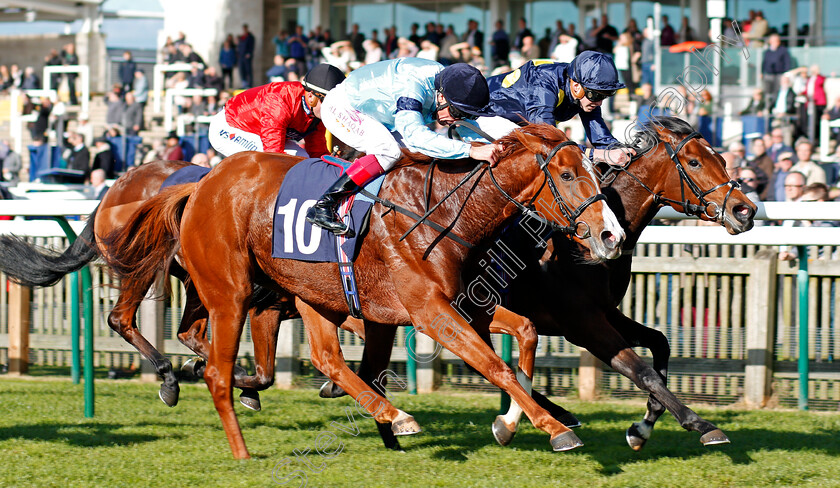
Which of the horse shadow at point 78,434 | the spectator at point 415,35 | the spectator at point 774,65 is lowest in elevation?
the horse shadow at point 78,434

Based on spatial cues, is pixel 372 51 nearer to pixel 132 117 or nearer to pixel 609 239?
pixel 132 117

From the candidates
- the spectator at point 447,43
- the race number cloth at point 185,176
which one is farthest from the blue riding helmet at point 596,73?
the spectator at point 447,43

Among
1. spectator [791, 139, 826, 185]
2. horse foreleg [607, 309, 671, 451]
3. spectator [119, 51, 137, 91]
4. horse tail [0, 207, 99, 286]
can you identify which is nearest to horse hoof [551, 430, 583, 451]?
horse foreleg [607, 309, 671, 451]

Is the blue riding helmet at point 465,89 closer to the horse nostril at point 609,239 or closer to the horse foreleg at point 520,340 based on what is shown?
the horse nostril at point 609,239

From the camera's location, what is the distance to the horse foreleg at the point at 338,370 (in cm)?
397

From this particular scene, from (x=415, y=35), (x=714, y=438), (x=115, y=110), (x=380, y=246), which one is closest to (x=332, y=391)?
(x=380, y=246)

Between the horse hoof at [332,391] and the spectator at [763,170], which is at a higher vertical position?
the spectator at [763,170]

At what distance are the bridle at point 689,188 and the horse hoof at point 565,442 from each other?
1.33 meters

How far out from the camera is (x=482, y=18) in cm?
1795

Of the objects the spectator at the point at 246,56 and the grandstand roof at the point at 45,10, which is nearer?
the spectator at the point at 246,56

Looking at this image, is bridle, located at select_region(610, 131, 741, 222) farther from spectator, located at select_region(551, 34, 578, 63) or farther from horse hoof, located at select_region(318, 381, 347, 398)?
spectator, located at select_region(551, 34, 578, 63)

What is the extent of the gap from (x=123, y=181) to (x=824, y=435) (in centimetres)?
395

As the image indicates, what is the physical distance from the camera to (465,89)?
3.87 metres

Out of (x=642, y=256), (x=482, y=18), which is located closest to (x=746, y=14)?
(x=482, y=18)
